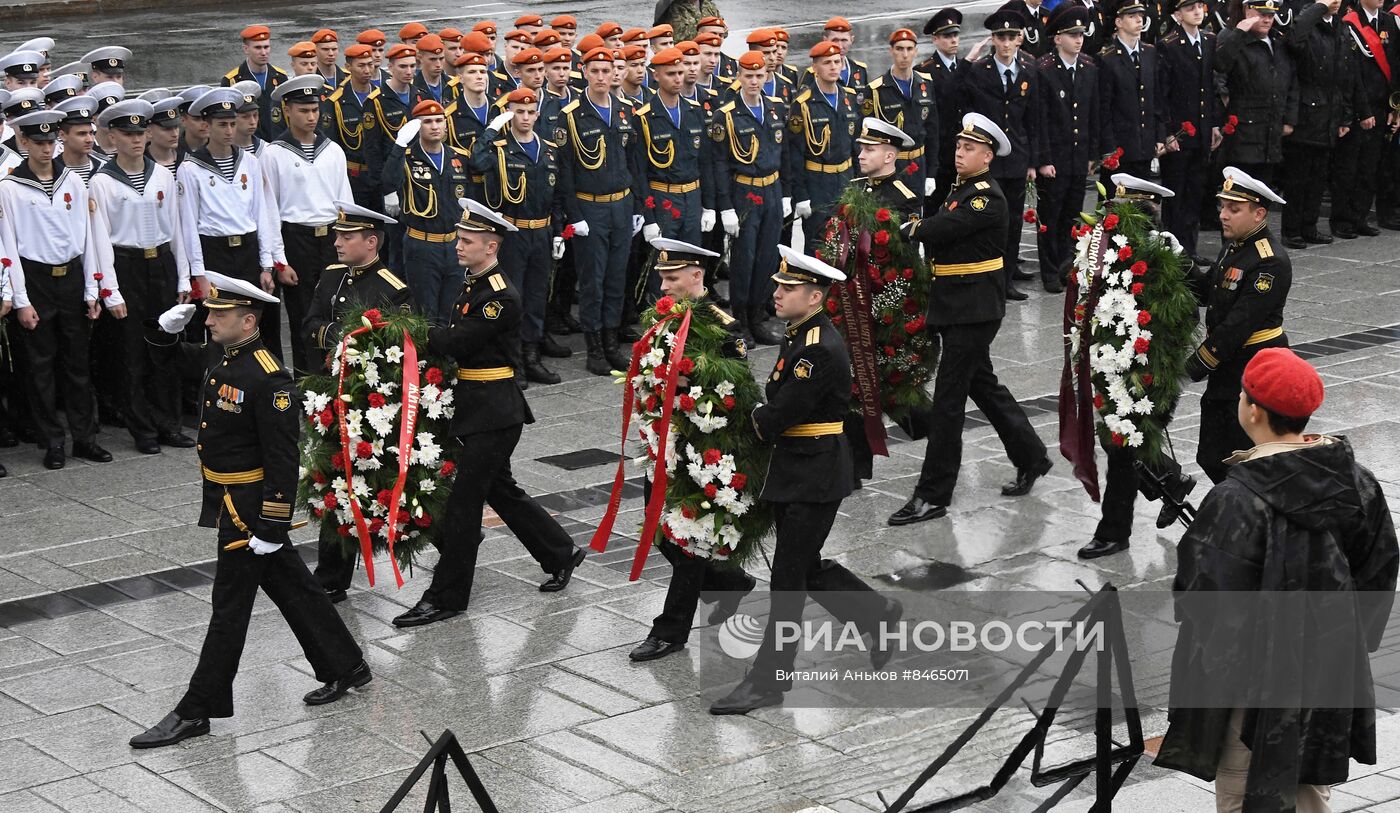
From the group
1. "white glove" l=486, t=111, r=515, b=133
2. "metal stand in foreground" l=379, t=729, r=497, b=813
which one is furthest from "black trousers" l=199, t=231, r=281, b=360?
"metal stand in foreground" l=379, t=729, r=497, b=813

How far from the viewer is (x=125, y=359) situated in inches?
483

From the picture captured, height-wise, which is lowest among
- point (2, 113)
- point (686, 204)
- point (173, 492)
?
point (173, 492)

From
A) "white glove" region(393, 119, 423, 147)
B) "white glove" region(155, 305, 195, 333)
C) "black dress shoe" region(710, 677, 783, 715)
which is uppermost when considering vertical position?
"white glove" region(393, 119, 423, 147)

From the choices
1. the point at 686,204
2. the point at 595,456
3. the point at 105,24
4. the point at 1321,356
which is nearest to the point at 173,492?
the point at 595,456

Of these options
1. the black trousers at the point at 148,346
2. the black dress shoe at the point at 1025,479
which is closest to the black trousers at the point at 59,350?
the black trousers at the point at 148,346

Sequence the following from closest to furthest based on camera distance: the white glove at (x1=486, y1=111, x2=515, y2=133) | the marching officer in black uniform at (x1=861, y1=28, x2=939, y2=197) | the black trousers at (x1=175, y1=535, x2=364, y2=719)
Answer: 1. the black trousers at (x1=175, y1=535, x2=364, y2=719)
2. the white glove at (x1=486, y1=111, x2=515, y2=133)
3. the marching officer in black uniform at (x1=861, y1=28, x2=939, y2=197)

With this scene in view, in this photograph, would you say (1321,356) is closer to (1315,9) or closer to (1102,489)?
(1102,489)

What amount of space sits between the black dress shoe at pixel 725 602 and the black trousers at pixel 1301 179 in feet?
34.6

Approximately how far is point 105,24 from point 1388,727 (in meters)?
22.3

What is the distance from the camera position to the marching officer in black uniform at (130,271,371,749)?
25.3ft

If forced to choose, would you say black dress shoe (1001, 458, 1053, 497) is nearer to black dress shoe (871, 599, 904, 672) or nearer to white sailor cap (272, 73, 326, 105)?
black dress shoe (871, 599, 904, 672)

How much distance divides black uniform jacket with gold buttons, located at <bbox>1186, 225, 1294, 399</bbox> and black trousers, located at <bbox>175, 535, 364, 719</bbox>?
442 centimetres

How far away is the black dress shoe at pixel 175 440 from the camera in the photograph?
12.3m

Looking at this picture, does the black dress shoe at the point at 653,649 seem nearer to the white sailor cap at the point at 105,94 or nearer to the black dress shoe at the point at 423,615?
the black dress shoe at the point at 423,615
